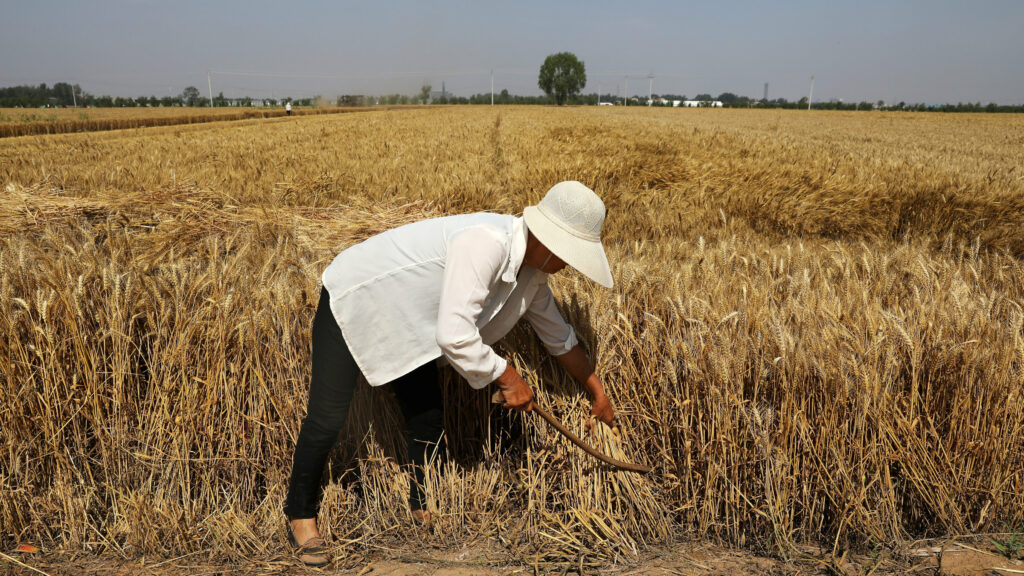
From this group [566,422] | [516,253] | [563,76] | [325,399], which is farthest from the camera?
[563,76]

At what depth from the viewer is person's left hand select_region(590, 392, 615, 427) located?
79.6 inches

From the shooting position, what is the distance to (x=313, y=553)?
195cm

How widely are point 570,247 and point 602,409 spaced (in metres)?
0.74

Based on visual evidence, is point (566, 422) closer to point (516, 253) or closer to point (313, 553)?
point (516, 253)

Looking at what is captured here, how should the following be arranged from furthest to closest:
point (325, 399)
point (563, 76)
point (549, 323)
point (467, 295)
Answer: point (563, 76), point (549, 323), point (325, 399), point (467, 295)

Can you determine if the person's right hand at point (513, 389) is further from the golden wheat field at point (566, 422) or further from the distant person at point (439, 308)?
the golden wheat field at point (566, 422)

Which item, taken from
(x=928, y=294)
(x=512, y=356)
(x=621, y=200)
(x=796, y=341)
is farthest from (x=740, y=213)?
(x=512, y=356)

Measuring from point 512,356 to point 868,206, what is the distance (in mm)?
4533

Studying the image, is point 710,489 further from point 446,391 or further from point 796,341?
point 446,391

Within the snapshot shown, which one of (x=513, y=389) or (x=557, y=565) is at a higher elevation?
(x=513, y=389)

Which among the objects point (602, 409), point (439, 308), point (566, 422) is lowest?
point (566, 422)

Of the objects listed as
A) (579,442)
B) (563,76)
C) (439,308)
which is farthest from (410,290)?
(563,76)

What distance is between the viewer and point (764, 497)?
6.51 ft

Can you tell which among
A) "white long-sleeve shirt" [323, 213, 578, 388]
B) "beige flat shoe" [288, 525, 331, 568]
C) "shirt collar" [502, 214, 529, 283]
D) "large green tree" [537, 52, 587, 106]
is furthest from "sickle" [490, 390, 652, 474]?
"large green tree" [537, 52, 587, 106]
